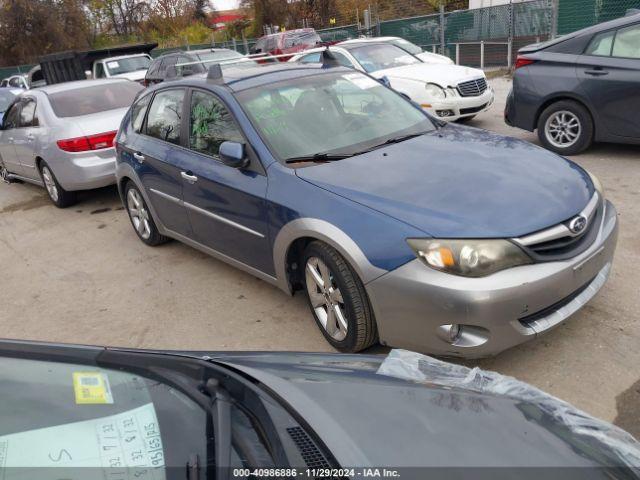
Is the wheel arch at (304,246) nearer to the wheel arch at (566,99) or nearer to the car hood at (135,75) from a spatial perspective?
the wheel arch at (566,99)

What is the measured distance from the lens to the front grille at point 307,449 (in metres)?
1.39

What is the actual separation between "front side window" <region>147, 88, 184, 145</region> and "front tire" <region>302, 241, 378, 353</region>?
1.90 m

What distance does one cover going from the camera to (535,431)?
164cm

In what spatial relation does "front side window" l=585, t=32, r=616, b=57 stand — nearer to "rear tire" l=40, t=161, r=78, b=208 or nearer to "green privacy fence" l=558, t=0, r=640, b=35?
"rear tire" l=40, t=161, r=78, b=208

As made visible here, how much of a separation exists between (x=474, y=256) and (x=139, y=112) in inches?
151

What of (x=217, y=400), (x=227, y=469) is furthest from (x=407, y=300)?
(x=227, y=469)

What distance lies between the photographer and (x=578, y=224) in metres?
3.04

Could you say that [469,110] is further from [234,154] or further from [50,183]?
[50,183]

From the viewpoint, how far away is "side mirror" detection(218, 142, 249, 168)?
12.3 ft

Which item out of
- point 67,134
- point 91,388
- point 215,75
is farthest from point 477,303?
point 67,134

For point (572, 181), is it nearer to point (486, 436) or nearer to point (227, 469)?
point (486, 436)

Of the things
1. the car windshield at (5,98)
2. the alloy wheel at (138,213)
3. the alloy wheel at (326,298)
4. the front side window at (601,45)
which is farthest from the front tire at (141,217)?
the car windshield at (5,98)

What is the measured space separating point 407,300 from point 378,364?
891mm

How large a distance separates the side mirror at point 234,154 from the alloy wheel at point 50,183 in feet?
15.5
